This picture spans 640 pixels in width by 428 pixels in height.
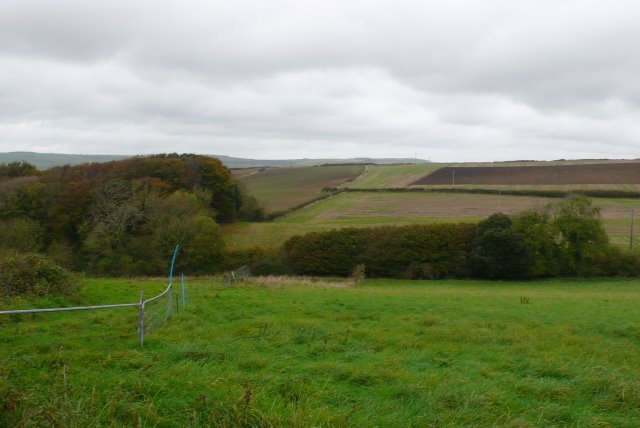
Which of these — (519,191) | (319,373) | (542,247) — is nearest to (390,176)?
(519,191)

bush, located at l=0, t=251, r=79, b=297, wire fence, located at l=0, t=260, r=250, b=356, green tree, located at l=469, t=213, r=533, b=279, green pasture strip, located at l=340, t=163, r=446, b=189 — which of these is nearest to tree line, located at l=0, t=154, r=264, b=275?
green tree, located at l=469, t=213, r=533, b=279

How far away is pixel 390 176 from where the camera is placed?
10594 cm

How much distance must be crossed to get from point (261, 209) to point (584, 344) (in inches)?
2489

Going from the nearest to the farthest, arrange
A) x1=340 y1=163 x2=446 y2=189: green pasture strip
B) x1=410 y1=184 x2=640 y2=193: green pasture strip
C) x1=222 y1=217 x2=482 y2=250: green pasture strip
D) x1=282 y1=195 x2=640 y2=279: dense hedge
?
x1=282 y1=195 x2=640 y2=279: dense hedge → x1=222 y1=217 x2=482 y2=250: green pasture strip → x1=410 y1=184 x2=640 y2=193: green pasture strip → x1=340 y1=163 x2=446 y2=189: green pasture strip

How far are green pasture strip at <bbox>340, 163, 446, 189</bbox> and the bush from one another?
77552 mm

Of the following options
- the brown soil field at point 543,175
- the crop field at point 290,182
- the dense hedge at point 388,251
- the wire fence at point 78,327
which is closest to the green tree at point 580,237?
the dense hedge at point 388,251

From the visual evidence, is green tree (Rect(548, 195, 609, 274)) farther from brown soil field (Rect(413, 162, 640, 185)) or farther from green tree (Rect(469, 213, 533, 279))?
brown soil field (Rect(413, 162, 640, 185))

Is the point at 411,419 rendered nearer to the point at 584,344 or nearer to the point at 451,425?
the point at 451,425

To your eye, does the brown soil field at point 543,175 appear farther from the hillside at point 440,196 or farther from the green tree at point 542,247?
the green tree at point 542,247

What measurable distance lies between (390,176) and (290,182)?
71.6 feet

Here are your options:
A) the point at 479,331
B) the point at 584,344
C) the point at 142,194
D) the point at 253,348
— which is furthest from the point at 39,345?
the point at 142,194

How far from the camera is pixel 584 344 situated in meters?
10.5

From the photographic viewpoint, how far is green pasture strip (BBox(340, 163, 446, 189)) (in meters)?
95.4

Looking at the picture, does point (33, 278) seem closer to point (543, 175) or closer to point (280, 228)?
point (280, 228)
